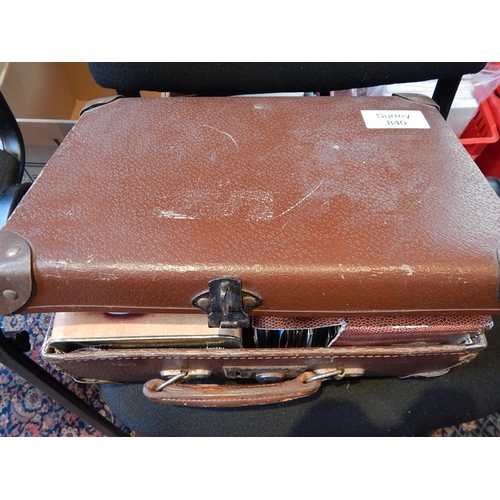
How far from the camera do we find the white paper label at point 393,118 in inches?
23.8

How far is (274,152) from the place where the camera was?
0.56 meters

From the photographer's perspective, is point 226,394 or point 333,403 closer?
point 226,394

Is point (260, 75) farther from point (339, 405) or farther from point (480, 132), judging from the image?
point (480, 132)

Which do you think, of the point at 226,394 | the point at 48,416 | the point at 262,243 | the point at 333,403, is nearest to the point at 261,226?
the point at 262,243

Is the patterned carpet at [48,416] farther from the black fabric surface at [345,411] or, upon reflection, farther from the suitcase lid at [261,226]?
the suitcase lid at [261,226]

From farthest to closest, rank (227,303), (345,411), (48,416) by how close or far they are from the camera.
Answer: (48,416), (345,411), (227,303)

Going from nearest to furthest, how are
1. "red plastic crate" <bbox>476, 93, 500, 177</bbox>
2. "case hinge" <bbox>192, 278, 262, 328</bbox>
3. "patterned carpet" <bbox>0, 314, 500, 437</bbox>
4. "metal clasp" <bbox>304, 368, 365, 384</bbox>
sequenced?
"case hinge" <bbox>192, 278, 262, 328</bbox>, "metal clasp" <bbox>304, 368, 365, 384</bbox>, "patterned carpet" <bbox>0, 314, 500, 437</bbox>, "red plastic crate" <bbox>476, 93, 500, 177</bbox>

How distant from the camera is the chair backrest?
0.68m

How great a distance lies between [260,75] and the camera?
27.8 inches

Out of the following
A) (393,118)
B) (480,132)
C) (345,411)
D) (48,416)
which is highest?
(393,118)

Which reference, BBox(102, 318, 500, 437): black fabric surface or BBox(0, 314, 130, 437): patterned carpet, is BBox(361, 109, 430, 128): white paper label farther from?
BBox(0, 314, 130, 437): patterned carpet

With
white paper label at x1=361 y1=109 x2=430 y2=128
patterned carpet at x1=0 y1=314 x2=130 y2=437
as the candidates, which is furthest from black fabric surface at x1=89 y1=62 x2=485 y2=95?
patterned carpet at x1=0 y1=314 x2=130 y2=437

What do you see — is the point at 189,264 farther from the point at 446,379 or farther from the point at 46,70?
the point at 46,70

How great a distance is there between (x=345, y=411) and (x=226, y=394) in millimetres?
244
